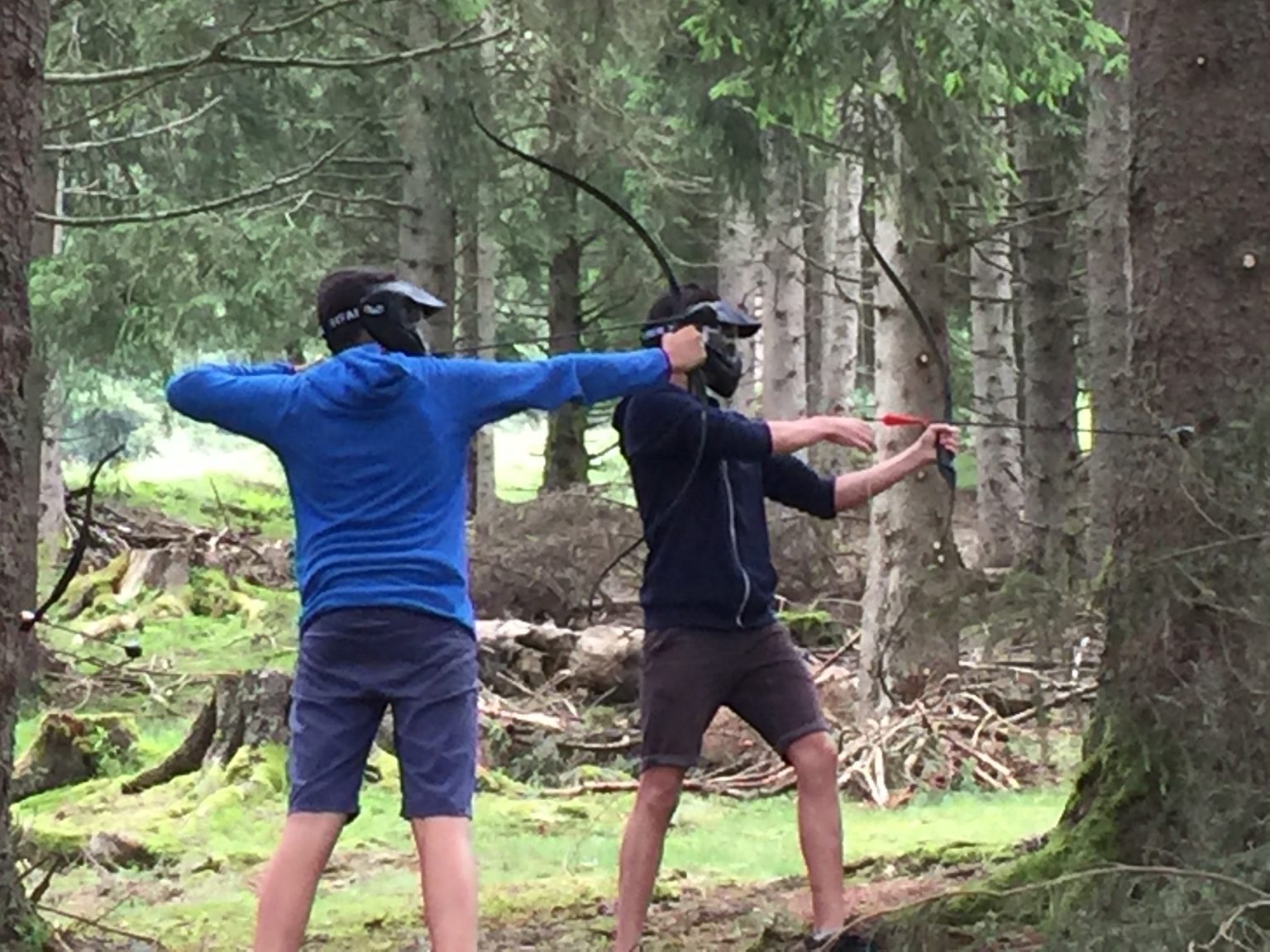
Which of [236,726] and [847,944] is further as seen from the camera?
[236,726]

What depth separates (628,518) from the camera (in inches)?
587

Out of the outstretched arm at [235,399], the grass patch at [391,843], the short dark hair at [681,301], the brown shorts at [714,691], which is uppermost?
the short dark hair at [681,301]

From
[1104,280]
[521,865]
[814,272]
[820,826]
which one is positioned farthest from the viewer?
[814,272]

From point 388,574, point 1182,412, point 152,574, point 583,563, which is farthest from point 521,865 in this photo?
point 152,574

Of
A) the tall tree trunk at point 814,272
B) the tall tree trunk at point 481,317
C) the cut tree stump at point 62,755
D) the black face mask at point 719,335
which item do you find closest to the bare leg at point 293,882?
the black face mask at point 719,335

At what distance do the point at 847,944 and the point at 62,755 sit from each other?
625cm

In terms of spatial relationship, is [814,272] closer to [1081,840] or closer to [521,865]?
[521,865]

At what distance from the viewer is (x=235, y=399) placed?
407 centimetres

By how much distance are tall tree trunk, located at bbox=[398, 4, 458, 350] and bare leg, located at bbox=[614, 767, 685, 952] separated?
9.91 metres

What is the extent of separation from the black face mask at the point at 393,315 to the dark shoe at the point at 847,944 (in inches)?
72.8

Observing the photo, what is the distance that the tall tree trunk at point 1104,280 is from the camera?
11766mm

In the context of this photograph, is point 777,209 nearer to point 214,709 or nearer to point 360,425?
point 214,709

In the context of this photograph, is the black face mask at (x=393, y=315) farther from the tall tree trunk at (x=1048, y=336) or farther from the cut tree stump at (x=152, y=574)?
the cut tree stump at (x=152, y=574)

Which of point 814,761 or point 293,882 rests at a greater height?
point 814,761
